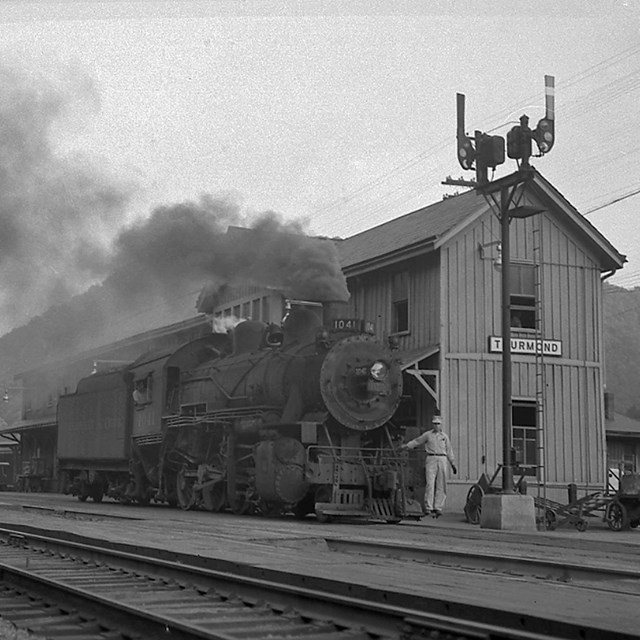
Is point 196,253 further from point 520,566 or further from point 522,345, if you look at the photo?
point 520,566

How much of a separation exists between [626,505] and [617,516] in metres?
0.22

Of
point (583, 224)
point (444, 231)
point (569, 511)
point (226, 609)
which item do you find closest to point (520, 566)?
point (226, 609)

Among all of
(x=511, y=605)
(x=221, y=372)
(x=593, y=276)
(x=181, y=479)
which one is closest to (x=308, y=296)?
(x=221, y=372)

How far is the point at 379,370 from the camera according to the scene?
53.2 feet

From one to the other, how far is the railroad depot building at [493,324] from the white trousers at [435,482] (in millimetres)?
3985

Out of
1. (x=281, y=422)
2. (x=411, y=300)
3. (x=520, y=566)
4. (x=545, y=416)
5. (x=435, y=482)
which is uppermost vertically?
(x=411, y=300)

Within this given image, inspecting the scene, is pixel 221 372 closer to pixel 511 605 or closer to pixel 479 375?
pixel 479 375

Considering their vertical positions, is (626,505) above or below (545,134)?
below

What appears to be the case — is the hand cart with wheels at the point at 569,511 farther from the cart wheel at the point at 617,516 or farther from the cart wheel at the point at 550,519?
the cart wheel at the point at 617,516

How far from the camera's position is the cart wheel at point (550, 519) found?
1537 centimetres

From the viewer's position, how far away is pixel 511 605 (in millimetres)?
6051

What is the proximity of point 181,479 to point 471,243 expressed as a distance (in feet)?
26.3

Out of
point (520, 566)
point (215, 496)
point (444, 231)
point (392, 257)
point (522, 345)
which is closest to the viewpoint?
point (520, 566)

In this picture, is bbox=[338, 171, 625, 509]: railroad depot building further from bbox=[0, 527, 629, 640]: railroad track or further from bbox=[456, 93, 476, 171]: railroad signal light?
bbox=[0, 527, 629, 640]: railroad track
